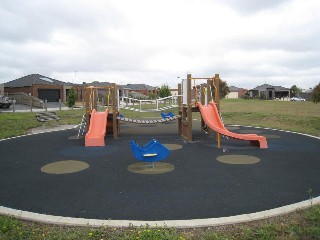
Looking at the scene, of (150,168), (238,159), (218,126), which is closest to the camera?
(150,168)

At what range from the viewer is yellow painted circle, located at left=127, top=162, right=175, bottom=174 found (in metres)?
6.91

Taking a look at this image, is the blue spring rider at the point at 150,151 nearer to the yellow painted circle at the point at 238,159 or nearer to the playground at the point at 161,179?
the playground at the point at 161,179

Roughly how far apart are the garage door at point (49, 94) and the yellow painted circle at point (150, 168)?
4115cm

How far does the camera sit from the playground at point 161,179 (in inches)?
182

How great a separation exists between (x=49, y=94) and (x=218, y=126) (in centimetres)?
4016

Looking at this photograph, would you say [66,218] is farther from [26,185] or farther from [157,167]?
[157,167]

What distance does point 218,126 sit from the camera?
35.5ft

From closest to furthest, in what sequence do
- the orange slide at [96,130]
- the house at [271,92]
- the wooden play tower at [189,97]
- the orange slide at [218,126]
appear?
the orange slide at [218,126], the orange slide at [96,130], the wooden play tower at [189,97], the house at [271,92]

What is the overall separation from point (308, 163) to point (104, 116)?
7.95 meters

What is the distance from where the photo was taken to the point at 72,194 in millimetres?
5309

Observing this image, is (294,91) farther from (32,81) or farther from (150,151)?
(150,151)

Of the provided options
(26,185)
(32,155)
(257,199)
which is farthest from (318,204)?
(32,155)

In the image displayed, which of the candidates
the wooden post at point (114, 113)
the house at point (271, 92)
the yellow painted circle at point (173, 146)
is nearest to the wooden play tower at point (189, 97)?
the yellow painted circle at point (173, 146)

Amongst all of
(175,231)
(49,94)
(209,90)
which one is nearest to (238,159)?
(175,231)
